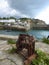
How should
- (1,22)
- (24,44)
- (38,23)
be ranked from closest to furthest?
1. (24,44)
2. (1,22)
3. (38,23)

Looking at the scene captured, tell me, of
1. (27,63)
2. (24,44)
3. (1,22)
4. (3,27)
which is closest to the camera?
(27,63)

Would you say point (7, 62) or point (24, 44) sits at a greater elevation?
point (24, 44)

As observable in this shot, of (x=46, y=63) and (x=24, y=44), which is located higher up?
(x=24, y=44)

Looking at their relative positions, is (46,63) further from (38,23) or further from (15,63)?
(38,23)

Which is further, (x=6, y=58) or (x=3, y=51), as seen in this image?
(x=3, y=51)

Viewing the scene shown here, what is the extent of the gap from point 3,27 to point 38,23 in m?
29.4

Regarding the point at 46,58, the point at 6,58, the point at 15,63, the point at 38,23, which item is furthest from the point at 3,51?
the point at 38,23

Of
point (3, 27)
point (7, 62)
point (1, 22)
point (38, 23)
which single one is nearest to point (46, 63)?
point (7, 62)

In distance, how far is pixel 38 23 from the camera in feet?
411

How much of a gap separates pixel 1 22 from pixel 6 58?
110512mm

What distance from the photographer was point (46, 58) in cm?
504

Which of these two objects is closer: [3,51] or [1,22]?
[3,51]

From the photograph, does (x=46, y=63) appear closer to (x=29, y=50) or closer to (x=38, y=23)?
(x=29, y=50)

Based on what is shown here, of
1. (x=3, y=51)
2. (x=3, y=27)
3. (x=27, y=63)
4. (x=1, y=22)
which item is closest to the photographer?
(x=27, y=63)
